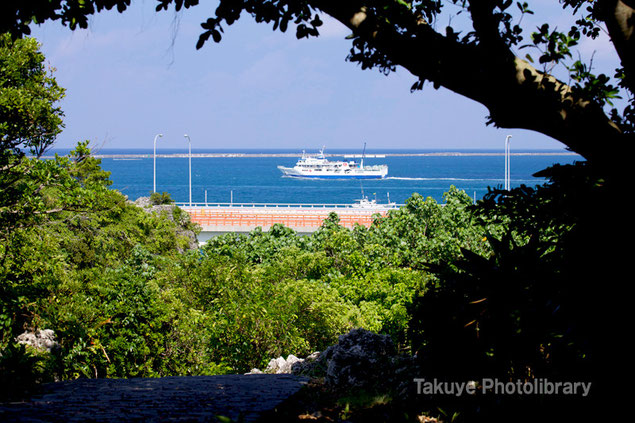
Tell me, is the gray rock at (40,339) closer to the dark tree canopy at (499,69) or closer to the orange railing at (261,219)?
the dark tree canopy at (499,69)

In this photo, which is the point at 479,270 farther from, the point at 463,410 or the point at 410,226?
the point at 410,226

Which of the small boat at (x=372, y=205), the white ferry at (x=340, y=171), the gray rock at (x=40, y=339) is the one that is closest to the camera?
the gray rock at (x=40, y=339)

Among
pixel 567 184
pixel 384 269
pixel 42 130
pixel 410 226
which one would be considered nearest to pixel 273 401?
pixel 567 184

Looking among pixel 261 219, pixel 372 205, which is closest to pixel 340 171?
pixel 372 205

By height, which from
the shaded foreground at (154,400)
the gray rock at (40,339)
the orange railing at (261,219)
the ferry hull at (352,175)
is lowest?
the orange railing at (261,219)

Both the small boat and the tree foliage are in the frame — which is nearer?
the tree foliage

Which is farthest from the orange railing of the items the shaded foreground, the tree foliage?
the shaded foreground

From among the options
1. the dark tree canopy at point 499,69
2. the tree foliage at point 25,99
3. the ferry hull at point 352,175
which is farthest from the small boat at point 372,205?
the ferry hull at point 352,175

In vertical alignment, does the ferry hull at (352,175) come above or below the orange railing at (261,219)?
above

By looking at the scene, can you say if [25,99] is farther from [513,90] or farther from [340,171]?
[340,171]

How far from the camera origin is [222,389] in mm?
6125

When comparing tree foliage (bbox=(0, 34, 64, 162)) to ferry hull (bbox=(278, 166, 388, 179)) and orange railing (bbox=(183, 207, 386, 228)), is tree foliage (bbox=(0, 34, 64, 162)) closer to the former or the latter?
orange railing (bbox=(183, 207, 386, 228))

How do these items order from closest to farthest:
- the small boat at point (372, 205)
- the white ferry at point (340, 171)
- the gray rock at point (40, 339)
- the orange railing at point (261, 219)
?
the gray rock at point (40, 339)
the orange railing at point (261, 219)
the small boat at point (372, 205)
the white ferry at point (340, 171)

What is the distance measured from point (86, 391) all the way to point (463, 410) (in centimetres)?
412
